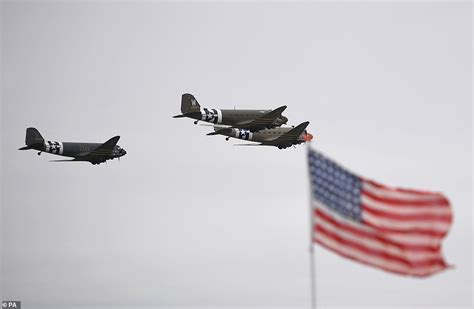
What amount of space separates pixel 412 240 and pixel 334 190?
4.01 m

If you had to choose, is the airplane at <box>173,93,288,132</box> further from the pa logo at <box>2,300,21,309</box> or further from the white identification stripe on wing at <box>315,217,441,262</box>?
the white identification stripe on wing at <box>315,217,441,262</box>

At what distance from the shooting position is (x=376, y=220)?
50.0 m

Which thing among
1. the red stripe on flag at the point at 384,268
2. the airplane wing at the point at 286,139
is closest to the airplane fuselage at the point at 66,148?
the airplane wing at the point at 286,139

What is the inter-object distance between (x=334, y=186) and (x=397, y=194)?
9.07ft

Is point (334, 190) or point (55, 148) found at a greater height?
point (55, 148)

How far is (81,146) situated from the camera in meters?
157

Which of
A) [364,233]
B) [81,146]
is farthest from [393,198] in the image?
[81,146]

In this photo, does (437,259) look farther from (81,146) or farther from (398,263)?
(81,146)

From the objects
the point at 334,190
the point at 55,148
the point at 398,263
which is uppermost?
the point at 55,148

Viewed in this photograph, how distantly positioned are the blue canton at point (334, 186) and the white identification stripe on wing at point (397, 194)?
447 millimetres

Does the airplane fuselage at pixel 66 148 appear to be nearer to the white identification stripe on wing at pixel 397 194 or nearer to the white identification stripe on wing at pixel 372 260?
the white identification stripe on wing at pixel 397 194

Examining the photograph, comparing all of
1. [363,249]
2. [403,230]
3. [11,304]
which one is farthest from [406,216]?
[11,304]

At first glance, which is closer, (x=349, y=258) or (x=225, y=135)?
(x=349, y=258)

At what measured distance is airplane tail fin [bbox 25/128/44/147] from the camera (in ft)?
511
